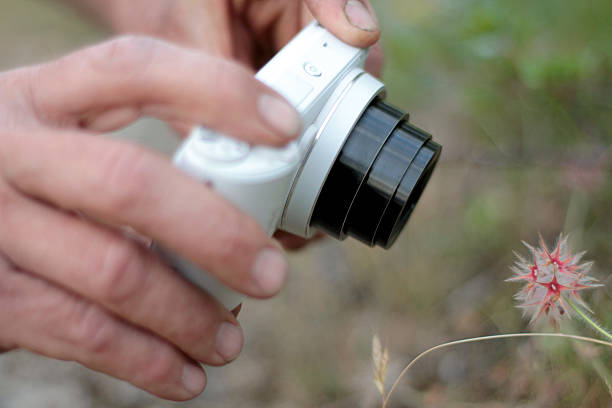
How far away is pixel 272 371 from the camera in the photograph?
41.1 inches

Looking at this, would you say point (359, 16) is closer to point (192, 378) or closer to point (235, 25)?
point (235, 25)

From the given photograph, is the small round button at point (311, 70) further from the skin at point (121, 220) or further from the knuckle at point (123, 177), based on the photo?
the knuckle at point (123, 177)

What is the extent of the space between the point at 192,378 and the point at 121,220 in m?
0.21

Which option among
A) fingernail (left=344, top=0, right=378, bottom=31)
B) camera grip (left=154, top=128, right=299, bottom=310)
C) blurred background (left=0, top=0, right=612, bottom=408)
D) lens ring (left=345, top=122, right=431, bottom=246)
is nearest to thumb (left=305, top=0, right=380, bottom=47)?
fingernail (left=344, top=0, right=378, bottom=31)

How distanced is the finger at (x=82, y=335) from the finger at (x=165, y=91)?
164 mm

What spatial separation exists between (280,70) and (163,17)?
1.78 feet

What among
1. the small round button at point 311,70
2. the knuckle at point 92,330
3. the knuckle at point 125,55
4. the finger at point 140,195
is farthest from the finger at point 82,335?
the small round button at point 311,70

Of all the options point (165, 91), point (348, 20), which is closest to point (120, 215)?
point (165, 91)

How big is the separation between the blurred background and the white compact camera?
0.93 ft

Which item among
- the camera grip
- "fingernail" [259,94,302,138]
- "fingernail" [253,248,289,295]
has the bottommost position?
"fingernail" [253,248,289,295]

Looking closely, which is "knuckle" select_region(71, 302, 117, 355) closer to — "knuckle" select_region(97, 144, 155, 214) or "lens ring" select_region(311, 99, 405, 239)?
"knuckle" select_region(97, 144, 155, 214)

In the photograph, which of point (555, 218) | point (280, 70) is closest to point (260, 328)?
point (555, 218)

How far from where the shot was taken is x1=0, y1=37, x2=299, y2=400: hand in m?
0.45

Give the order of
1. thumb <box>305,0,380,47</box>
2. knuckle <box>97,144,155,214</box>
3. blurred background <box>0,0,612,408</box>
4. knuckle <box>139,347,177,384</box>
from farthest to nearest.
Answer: blurred background <box>0,0,612,408</box> → thumb <box>305,0,380,47</box> → knuckle <box>139,347,177,384</box> → knuckle <box>97,144,155,214</box>
